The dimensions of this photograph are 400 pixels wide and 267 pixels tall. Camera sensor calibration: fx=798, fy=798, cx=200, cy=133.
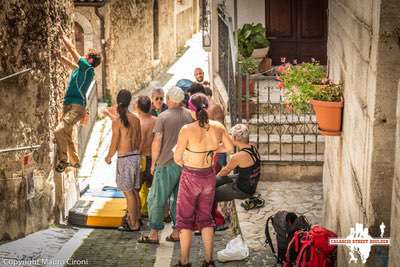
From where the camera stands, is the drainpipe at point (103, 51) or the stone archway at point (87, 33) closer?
the drainpipe at point (103, 51)

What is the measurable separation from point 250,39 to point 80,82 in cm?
495

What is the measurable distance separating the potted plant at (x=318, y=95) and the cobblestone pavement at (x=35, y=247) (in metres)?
3.34

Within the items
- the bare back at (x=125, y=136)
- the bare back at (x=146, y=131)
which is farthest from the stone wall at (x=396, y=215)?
the bare back at (x=146, y=131)

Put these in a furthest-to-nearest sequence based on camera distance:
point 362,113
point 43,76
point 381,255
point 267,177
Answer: point 267,177, point 43,76, point 362,113, point 381,255

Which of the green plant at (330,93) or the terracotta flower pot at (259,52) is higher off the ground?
the terracotta flower pot at (259,52)

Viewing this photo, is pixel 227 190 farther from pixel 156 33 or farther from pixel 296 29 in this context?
pixel 156 33

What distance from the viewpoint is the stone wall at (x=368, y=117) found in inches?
219

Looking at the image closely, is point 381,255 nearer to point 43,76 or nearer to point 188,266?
point 188,266

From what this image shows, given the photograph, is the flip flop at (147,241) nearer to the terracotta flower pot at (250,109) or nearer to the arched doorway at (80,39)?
the terracotta flower pot at (250,109)

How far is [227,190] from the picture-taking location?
948 centimetres

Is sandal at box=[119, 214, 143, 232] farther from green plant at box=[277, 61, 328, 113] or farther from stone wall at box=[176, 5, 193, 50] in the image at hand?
stone wall at box=[176, 5, 193, 50]

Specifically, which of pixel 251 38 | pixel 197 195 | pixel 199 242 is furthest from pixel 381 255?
pixel 251 38

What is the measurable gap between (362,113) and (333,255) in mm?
1901

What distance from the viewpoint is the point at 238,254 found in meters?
8.90
